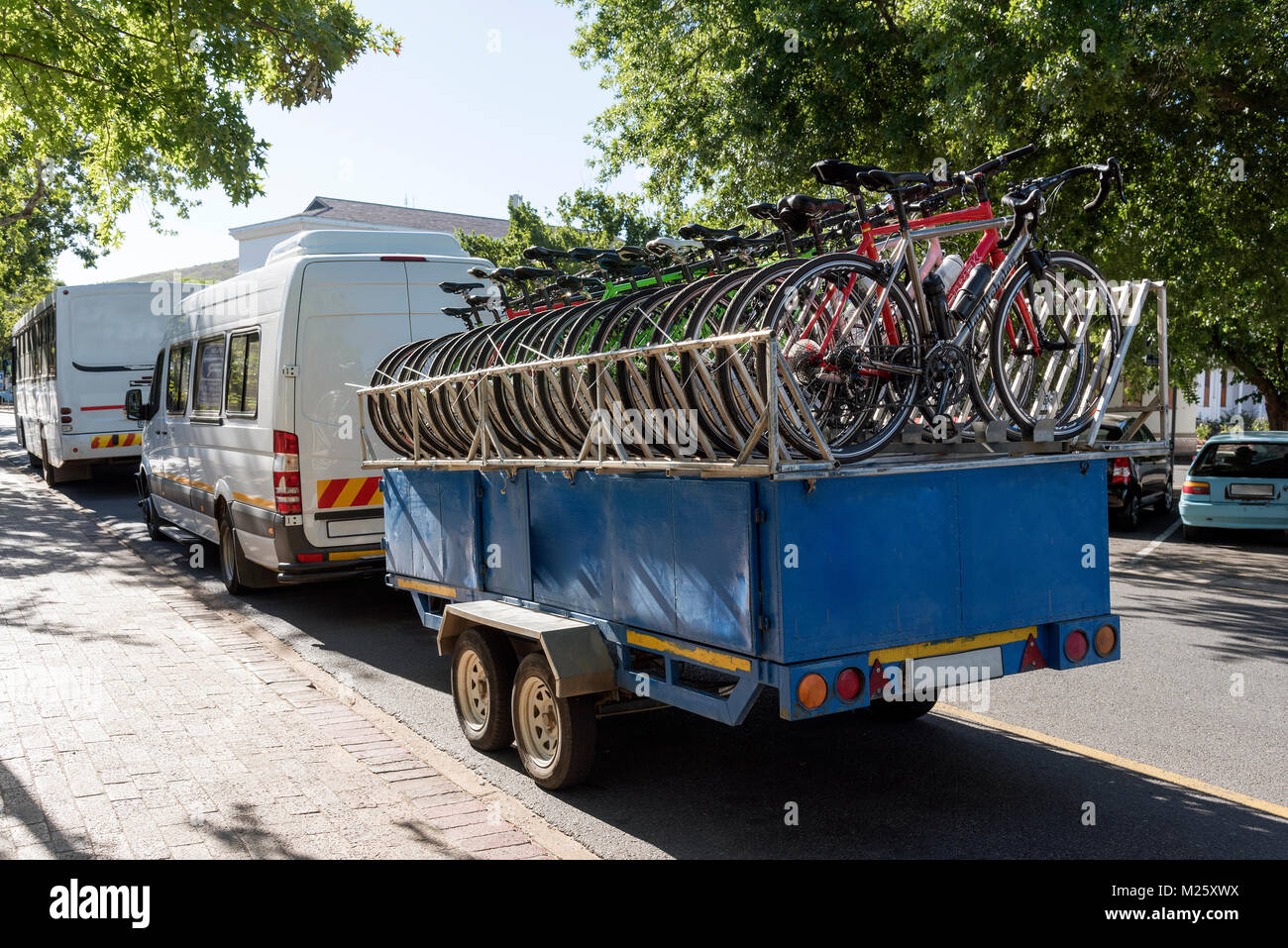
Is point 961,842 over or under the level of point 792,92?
under

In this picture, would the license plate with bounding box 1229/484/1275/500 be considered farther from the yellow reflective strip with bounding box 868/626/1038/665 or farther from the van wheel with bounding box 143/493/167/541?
the van wheel with bounding box 143/493/167/541

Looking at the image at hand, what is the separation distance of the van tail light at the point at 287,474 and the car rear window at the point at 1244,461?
1162 centimetres

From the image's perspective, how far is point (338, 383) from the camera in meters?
8.91

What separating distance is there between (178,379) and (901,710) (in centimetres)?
893

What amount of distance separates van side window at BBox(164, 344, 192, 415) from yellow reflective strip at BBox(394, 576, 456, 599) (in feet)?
17.5

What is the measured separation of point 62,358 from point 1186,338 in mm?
21394

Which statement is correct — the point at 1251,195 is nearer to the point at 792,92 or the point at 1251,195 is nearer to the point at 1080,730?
the point at 792,92

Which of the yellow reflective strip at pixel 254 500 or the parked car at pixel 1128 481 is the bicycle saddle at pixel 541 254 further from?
the parked car at pixel 1128 481

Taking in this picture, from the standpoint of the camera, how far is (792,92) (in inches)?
607

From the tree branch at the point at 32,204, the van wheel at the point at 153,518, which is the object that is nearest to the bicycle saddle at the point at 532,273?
the van wheel at the point at 153,518

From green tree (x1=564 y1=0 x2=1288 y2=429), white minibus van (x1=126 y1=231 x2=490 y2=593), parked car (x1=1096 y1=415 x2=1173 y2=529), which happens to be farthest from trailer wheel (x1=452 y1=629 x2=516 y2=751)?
parked car (x1=1096 y1=415 x2=1173 y2=529)

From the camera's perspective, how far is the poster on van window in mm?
10328

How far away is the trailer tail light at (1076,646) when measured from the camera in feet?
16.1
